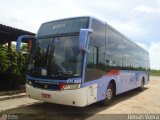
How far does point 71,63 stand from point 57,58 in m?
0.56

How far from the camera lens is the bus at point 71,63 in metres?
8.13

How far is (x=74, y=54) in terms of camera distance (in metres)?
8.33

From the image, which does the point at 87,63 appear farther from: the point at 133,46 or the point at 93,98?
the point at 133,46

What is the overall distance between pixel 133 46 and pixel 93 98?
769 centimetres

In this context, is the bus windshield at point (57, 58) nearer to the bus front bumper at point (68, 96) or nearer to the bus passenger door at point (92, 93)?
the bus front bumper at point (68, 96)

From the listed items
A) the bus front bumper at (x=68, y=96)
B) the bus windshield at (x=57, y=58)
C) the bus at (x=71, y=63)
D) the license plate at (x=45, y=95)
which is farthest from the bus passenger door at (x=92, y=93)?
the license plate at (x=45, y=95)

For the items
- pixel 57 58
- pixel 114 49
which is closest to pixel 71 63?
pixel 57 58

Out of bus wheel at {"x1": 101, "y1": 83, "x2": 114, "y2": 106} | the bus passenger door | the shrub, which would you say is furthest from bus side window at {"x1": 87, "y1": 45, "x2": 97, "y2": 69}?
the shrub

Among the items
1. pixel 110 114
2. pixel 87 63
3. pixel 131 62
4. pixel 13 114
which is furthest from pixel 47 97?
pixel 131 62

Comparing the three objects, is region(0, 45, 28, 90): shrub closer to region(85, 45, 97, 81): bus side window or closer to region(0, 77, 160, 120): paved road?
Result: region(0, 77, 160, 120): paved road

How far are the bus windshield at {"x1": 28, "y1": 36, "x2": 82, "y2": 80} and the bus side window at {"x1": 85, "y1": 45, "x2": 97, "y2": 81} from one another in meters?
0.45

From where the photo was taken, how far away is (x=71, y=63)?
8.24 m

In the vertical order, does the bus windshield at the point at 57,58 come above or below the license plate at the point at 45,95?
above

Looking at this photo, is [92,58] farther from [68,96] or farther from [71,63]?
[68,96]
